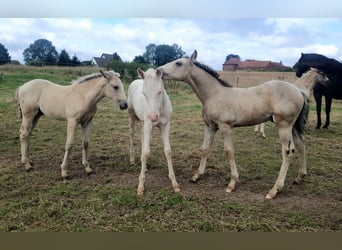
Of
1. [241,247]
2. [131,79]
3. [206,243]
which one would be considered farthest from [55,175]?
[241,247]

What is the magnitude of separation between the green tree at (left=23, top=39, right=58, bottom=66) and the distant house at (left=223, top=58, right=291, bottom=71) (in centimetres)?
281

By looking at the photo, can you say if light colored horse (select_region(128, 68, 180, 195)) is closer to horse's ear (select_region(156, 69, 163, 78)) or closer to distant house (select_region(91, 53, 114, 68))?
horse's ear (select_region(156, 69, 163, 78))

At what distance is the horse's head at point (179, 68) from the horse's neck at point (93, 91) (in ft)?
3.26

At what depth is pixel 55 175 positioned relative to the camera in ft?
14.4

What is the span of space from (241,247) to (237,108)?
170 cm

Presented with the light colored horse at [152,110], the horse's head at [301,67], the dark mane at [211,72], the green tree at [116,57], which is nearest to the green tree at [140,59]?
the green tree at [116,57]

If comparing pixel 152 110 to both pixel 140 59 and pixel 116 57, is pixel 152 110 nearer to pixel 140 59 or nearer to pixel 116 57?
pixel 140 59

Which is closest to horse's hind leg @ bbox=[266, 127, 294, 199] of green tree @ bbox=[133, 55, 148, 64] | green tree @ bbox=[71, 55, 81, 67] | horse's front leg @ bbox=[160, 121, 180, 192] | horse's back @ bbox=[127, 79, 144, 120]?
horse's front leg @ bbox=[160, 121, 180, 192]

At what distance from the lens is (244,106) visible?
3830 millimetres

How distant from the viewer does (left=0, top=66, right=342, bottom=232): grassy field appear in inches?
123

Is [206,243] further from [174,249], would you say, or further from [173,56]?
[173,56]

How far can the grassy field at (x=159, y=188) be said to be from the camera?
313 centimetres

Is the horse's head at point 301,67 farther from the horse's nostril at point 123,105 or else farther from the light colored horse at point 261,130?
the horse's nostril at point 123,105

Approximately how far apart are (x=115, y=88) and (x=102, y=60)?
3.39ft
